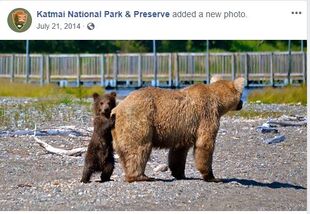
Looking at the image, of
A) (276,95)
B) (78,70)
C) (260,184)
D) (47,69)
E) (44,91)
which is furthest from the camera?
(276,95)

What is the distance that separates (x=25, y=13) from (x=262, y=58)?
4.36m

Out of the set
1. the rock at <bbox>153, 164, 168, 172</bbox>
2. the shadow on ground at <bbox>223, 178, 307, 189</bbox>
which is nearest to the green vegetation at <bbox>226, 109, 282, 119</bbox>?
the rock at <bbox>153, 164, 168, 172</bbox>

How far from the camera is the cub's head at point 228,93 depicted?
7.27m

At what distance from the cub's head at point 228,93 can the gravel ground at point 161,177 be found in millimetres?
457

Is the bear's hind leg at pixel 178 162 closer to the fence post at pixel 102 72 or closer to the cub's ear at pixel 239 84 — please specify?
the cub's ear at pixel 239 84

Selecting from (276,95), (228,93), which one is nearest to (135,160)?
(228,93)

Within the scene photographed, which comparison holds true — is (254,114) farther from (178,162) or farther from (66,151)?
(178,162)

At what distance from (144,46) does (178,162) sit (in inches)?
86.2

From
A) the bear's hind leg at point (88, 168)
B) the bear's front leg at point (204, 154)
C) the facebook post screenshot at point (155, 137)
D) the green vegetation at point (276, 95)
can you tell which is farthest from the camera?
the green vegetation at point (276, 95)

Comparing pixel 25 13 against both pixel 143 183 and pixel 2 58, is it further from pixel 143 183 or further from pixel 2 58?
pixel 2 58

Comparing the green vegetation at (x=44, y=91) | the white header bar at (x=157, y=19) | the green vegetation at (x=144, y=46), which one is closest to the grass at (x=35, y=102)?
the green vegetation at (x=44, y=91)

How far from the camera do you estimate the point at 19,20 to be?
6.91 metres

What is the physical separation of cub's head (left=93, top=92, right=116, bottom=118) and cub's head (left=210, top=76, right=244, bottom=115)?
2.18 ft

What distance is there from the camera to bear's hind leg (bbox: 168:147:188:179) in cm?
722
